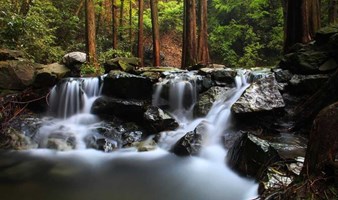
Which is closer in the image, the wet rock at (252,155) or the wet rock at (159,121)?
the wet rock at (252,155)

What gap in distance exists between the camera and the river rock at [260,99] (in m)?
7.73

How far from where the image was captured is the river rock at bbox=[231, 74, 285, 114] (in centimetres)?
773

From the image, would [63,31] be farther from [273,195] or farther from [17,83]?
[273,195]

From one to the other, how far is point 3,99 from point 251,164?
25.0ft

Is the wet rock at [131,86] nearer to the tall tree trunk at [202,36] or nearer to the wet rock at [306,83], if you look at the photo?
the wet rock at [306,83]

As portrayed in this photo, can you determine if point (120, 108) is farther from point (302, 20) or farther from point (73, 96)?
point (302, 20)

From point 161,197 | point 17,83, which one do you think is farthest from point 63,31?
point 161,197

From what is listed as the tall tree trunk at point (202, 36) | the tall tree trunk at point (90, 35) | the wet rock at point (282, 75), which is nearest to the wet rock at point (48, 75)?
the tall tree trunk at point (90, 35)

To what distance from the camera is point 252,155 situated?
549 cm

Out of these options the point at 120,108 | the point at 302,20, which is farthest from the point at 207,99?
the point at 302,20

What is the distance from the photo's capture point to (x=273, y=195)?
3.28m

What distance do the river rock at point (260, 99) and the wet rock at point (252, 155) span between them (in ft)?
5.98

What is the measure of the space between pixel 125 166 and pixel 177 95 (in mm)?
3686

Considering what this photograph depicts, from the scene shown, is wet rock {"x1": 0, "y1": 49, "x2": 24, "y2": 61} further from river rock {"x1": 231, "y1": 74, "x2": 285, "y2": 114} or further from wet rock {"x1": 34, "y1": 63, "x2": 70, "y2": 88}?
river rock {"x1": 231, "y1": 74, "x2": 285, "y2": 114}
